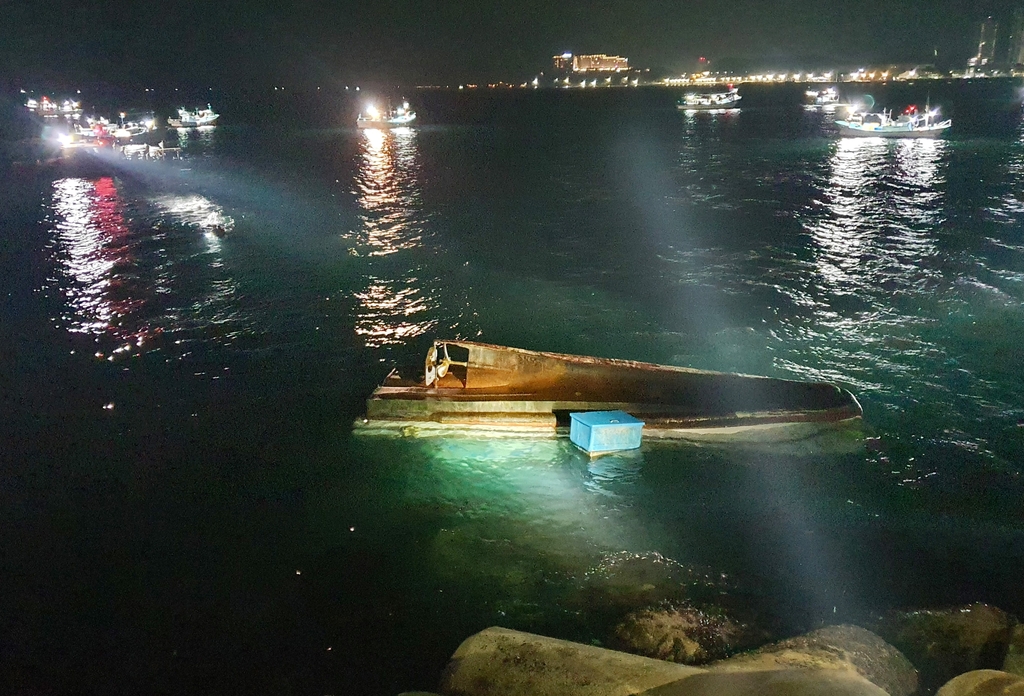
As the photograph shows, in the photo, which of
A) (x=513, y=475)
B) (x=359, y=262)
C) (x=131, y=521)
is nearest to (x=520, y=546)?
(x=513, y=475)

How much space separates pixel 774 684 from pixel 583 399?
795 centimetres

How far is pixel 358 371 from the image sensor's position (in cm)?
1872

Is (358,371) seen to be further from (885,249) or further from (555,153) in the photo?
(555,153)

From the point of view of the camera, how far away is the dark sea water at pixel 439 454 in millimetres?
9609

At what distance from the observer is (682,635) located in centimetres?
859

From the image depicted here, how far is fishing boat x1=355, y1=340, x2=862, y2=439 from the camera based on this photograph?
556 inches

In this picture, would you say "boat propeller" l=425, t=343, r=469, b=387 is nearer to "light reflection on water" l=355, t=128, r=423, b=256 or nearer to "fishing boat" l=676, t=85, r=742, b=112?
"light reflection on water" l=355, t=128, r=423, b=256

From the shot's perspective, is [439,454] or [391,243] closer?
[439,454]

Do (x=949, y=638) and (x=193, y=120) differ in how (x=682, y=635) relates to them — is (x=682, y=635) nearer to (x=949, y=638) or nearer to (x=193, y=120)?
(x=949, y=638)

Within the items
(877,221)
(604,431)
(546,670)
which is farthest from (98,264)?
(877,221)

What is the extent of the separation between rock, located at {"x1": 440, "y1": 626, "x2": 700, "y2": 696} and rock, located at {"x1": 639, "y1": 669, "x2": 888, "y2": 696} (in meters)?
0.19

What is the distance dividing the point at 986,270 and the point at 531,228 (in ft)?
69.8

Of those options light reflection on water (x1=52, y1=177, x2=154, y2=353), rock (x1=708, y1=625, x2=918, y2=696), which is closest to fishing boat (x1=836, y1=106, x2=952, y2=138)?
light reflection on water (x1=52, y1=177, x2=154, y2=353)

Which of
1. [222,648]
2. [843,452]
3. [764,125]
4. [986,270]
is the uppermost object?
[764,125]
